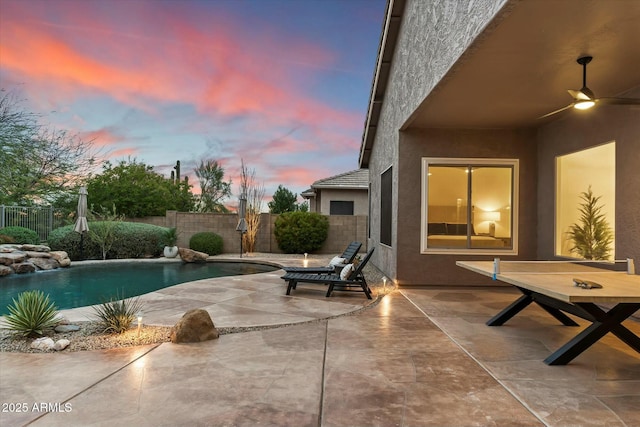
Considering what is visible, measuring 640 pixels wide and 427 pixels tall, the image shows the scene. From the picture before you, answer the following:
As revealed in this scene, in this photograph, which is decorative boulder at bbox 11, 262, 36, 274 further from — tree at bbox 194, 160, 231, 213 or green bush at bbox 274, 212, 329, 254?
tree at bbox 194, 160, 231, 213

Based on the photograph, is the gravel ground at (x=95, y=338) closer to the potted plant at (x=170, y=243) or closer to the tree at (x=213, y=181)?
the potted plant at (x=170, y=243)

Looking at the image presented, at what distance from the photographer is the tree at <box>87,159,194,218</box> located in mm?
18797

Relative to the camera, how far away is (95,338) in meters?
4.28

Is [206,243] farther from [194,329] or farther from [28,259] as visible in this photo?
[194,329]

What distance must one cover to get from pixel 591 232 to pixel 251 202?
11792 mm

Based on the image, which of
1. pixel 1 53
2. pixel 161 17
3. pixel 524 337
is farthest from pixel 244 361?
pixel 1 53

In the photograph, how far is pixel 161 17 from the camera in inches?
421

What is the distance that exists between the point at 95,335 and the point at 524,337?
16.0 ft

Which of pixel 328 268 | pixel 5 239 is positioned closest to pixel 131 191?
pixel 5 239

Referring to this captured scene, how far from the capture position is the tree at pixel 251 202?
588 inches

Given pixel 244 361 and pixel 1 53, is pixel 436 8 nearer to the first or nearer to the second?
pixel 244 361

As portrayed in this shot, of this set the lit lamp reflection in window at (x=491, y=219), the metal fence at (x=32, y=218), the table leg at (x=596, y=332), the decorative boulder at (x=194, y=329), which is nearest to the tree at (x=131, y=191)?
the metal fence at (x=32, y=218)

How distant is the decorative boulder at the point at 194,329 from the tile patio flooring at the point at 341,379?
14 cm

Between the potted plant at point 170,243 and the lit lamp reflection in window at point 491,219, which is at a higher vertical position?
the lit lamp reflection in window at point 491,219
